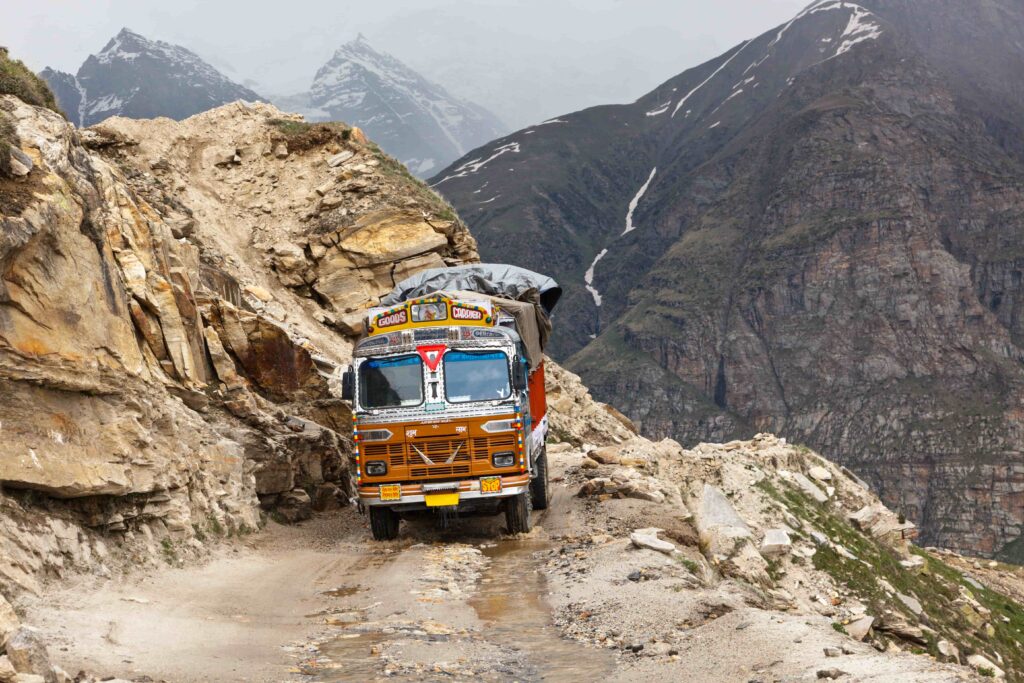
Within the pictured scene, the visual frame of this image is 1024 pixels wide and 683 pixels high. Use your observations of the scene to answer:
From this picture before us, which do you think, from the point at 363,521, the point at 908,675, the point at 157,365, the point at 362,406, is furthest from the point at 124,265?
the point at 908,675

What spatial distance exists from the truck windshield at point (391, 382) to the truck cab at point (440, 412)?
0.02 metres

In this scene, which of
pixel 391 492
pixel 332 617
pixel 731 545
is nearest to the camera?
pixel 332 617

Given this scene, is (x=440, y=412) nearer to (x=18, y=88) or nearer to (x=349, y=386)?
(x=349, y=386)

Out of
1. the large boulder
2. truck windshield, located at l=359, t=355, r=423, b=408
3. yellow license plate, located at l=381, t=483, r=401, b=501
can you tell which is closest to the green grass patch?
the large boulder

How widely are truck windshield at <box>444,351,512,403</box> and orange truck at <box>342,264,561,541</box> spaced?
16 mm

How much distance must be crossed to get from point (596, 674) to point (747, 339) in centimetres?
18515

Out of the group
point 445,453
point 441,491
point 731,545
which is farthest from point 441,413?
point 731,545

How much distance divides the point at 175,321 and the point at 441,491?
19.3 feet

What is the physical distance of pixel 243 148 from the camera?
1243 inches

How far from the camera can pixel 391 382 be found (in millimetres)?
15398

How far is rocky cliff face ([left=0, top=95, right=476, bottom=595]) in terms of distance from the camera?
11.8 m

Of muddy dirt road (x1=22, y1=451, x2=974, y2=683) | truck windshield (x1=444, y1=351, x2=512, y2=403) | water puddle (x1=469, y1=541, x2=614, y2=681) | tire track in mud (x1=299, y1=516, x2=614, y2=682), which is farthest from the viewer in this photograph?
truck windshield (x1=444, y1=351, x2=512, y2=403)

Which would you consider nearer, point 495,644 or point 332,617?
point 495,644

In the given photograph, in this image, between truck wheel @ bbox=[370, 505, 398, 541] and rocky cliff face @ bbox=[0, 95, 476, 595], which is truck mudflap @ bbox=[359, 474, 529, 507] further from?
rocky cliff face @ bbox=[0, 95, 476, 595]
